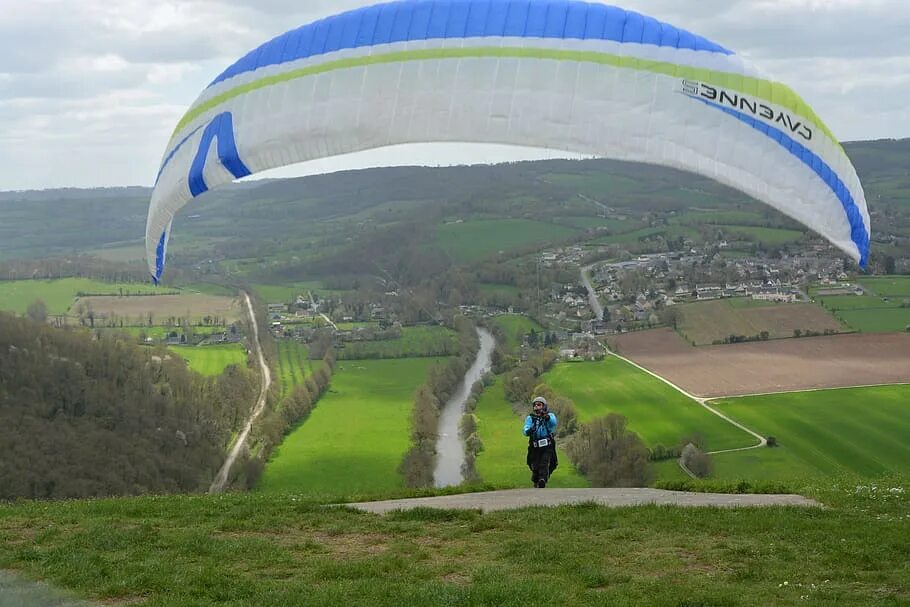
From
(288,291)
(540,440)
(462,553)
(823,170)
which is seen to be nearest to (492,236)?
(288,291)

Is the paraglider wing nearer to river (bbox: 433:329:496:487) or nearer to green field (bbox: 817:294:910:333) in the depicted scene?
river (bbox: 433:329:496:487)

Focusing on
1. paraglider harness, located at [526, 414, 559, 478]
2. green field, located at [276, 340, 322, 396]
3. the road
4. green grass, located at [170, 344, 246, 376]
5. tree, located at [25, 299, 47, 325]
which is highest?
paraglider harness, located at [526, 414, 559, 478]

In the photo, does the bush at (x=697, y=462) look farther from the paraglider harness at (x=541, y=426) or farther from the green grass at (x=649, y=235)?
the green grass at (x=649, y=235)

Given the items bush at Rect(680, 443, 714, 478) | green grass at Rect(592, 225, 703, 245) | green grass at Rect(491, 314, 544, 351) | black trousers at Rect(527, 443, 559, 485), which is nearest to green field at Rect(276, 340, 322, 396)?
green grass at Rect(491, 314, 544, 351)

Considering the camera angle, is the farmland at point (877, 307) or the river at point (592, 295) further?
the river at point (592, 295)

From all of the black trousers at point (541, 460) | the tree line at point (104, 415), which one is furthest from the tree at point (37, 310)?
the black trousers at point (541, 460)

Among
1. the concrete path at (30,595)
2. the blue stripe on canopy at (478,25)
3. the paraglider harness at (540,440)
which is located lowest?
the concrete path at (30,595)
